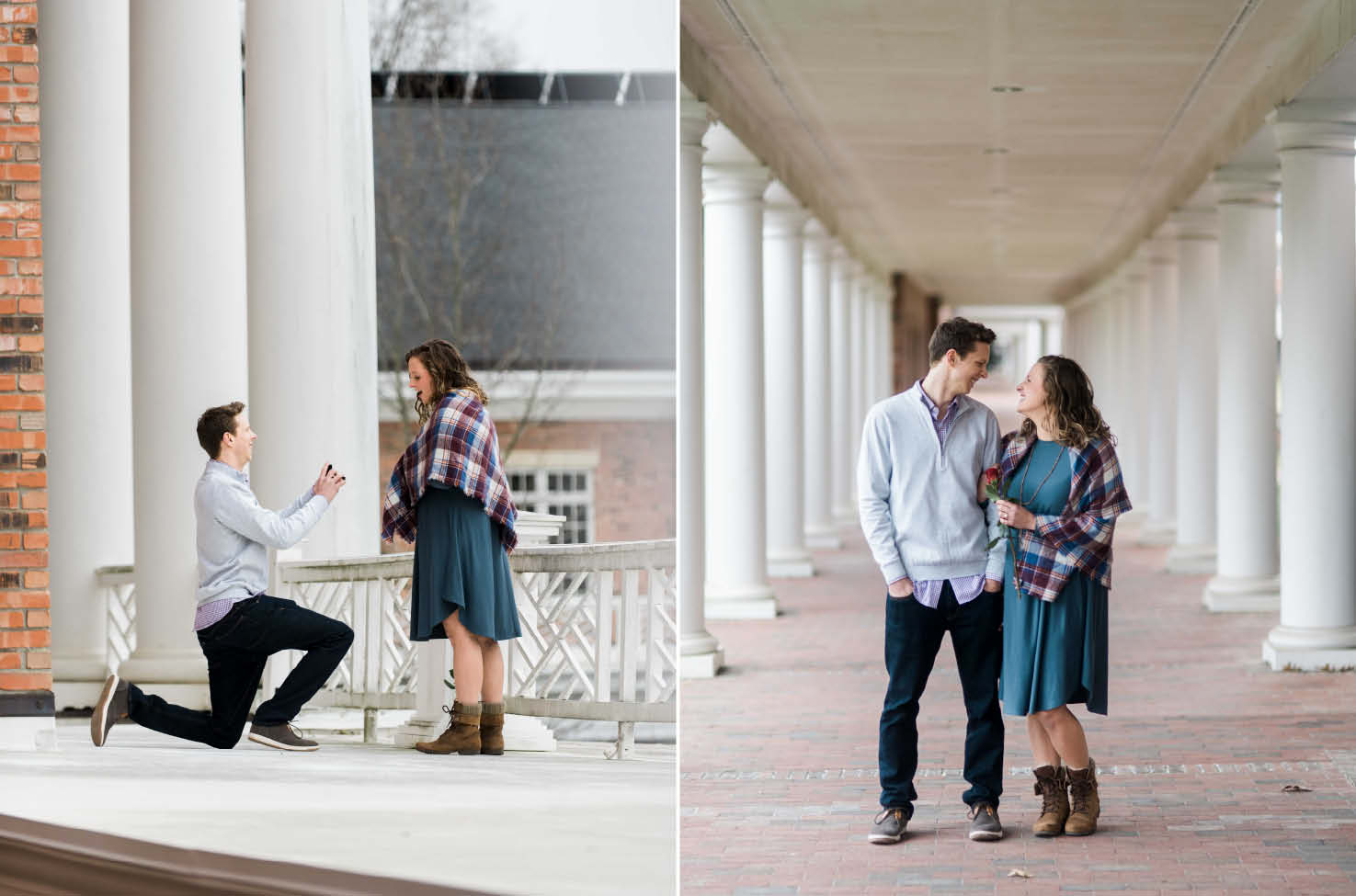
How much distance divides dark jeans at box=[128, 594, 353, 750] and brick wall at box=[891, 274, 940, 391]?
27.3m

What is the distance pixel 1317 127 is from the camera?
37.4 ft

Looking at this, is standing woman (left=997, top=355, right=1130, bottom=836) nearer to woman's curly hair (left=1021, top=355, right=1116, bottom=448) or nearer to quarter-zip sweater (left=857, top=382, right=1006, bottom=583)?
woman's curly hair (left=1021, top=355, right=1116, bottom=448)

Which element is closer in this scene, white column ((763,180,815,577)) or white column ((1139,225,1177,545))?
white column ((763,180,815,577))

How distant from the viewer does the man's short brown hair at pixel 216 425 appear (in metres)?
7.32

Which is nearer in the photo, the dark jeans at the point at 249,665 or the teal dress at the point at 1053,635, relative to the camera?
the teal dress at the point at 1053,635

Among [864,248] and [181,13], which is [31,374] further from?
[864,248]

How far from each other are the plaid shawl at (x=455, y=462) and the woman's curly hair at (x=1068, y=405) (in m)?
2.28

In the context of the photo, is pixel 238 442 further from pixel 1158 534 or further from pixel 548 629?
pixel 1158 534

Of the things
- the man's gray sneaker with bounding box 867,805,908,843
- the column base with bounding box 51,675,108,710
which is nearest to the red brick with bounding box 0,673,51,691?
the column base with bounding box 51,675,108,710

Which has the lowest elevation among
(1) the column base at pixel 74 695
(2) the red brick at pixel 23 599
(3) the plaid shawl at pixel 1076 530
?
(1) the column base at pixel 74 695

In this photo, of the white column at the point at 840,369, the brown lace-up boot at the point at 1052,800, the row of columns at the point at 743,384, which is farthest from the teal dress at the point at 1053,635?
the white column at the point at 840,369

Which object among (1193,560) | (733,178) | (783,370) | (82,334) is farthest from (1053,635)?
(1193,560)

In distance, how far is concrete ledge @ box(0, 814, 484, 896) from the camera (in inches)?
213

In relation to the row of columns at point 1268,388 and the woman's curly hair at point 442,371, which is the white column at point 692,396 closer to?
the woman's curly hair at point 442,371
